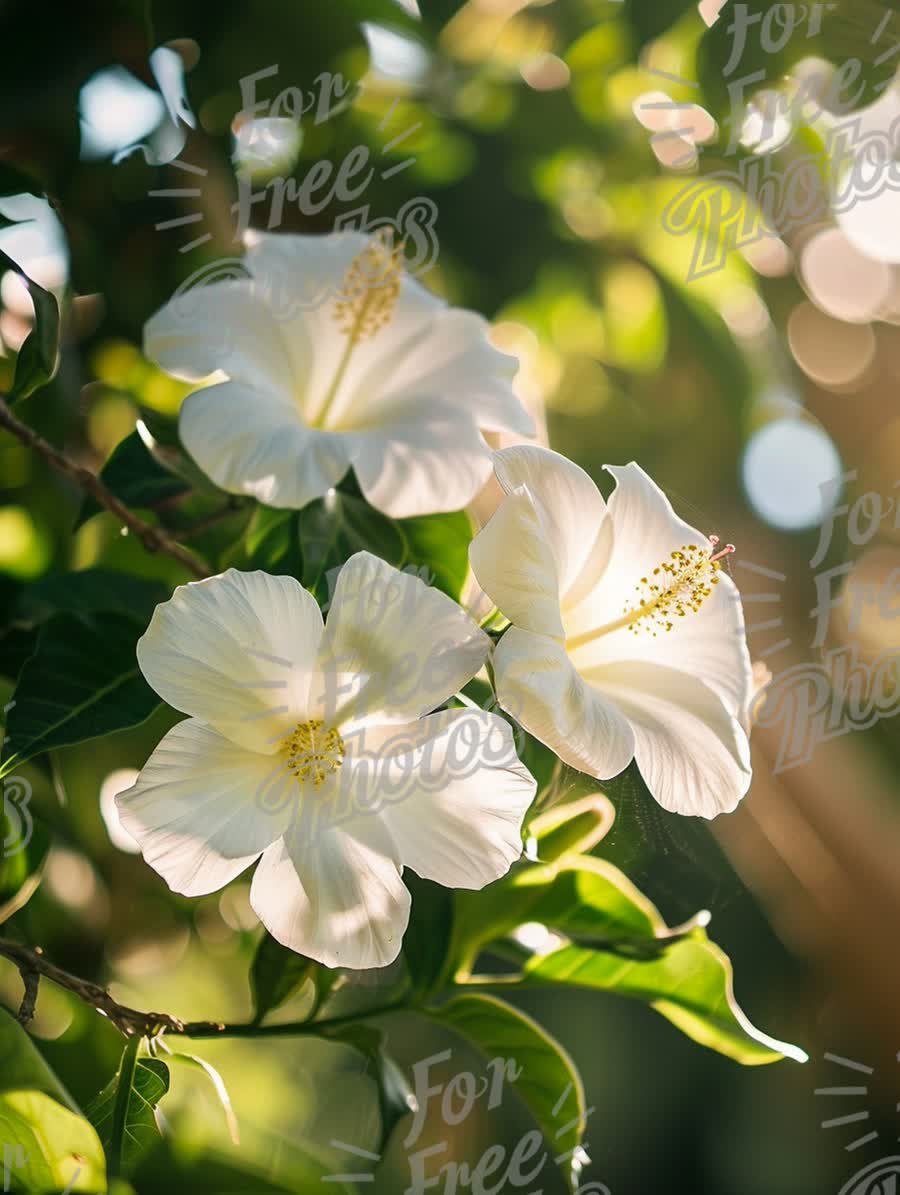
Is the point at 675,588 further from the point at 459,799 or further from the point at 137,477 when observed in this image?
the point at 137,477

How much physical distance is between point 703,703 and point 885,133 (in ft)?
1.58

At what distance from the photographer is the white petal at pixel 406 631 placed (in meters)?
0.33

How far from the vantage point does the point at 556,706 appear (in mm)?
314

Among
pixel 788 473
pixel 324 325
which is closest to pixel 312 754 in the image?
pixel 324 325

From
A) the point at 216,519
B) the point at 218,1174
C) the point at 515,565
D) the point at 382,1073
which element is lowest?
the point at 218,1174

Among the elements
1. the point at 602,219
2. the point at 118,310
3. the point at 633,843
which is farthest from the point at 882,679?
the point at 118,310

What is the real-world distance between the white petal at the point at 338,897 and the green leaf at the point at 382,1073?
0.11 m

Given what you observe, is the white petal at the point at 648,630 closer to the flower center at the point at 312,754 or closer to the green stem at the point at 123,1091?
the flower center at the point at 312,754

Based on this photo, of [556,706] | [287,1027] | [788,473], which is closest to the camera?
[556,706]

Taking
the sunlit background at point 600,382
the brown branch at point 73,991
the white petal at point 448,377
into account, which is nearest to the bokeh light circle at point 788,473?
the sunlit background at point 600,382

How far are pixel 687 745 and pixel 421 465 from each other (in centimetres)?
16

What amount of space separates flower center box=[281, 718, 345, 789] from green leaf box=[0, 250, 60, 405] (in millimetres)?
179

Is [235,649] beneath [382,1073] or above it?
above

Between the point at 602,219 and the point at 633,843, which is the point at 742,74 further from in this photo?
the point at 633,843
